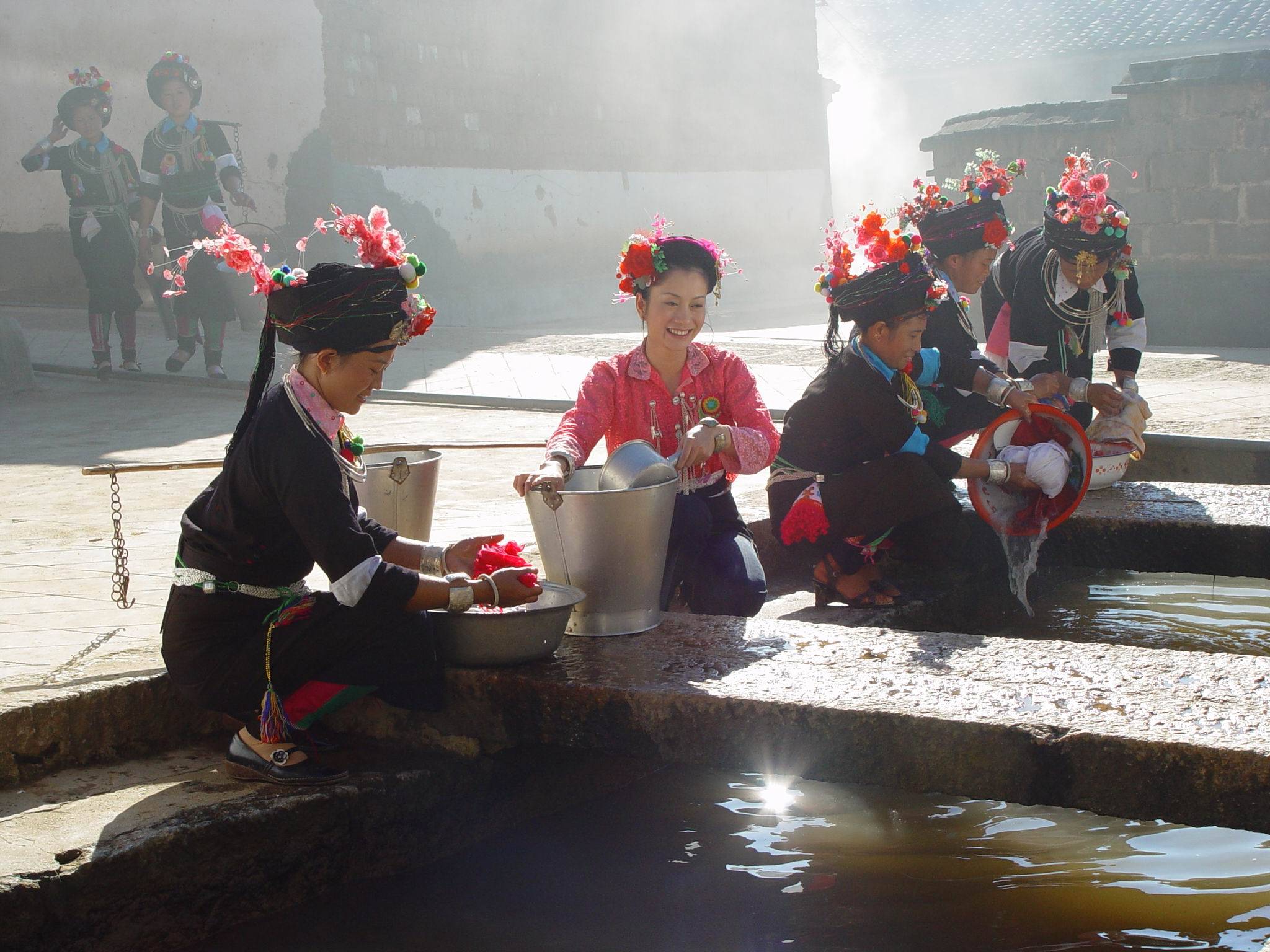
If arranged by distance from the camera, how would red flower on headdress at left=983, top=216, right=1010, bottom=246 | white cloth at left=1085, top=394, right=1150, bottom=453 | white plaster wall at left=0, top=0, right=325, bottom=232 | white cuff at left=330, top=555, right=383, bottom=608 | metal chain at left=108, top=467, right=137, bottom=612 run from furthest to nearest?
white plaster wall at left=0, top=0, right=325, bottom=232, red flower on headdress at left=983, top=216, right=1010, bottom=246, white cloth at left=1085, top=394, right=1150, bottom=453, metal chain at left=108, top=467, right=137, bottom=612, white cuff at left=330, top=555, right=383, bottom=608

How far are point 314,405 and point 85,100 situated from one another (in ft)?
34.9

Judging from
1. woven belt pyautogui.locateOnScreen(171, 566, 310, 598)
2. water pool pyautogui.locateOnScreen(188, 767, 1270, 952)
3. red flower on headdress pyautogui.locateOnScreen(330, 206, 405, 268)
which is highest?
red flower on headdress pyautogui.locateOnScreen(330, 206, 405, 268)

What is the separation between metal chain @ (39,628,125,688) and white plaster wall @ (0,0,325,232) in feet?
38.9

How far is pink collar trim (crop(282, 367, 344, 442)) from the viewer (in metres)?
2.81

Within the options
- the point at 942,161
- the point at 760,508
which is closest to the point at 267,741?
the point at 760,508

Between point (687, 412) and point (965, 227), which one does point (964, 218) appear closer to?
point (965, 227)

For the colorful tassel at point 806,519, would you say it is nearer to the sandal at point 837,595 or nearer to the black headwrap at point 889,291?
the sandal at point 837,595

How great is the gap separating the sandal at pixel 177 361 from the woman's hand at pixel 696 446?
9.01 m

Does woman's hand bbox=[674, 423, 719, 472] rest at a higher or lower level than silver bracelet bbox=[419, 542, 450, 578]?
higher

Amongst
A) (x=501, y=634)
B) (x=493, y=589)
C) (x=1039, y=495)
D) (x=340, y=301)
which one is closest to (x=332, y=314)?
(x=340, y=301)

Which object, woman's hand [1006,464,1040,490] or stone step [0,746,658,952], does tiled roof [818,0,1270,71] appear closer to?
woman's hand [1006,464,1040,490]

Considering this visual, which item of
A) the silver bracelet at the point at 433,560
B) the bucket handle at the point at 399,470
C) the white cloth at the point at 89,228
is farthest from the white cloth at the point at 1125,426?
the white cloth at the point at 89,228

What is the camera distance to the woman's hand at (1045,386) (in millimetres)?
4621

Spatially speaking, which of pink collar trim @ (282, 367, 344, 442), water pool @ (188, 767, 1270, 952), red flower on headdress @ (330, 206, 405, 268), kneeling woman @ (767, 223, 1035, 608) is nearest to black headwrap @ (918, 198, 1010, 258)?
kneeling woman @ (767, 223, 1035, 608)
